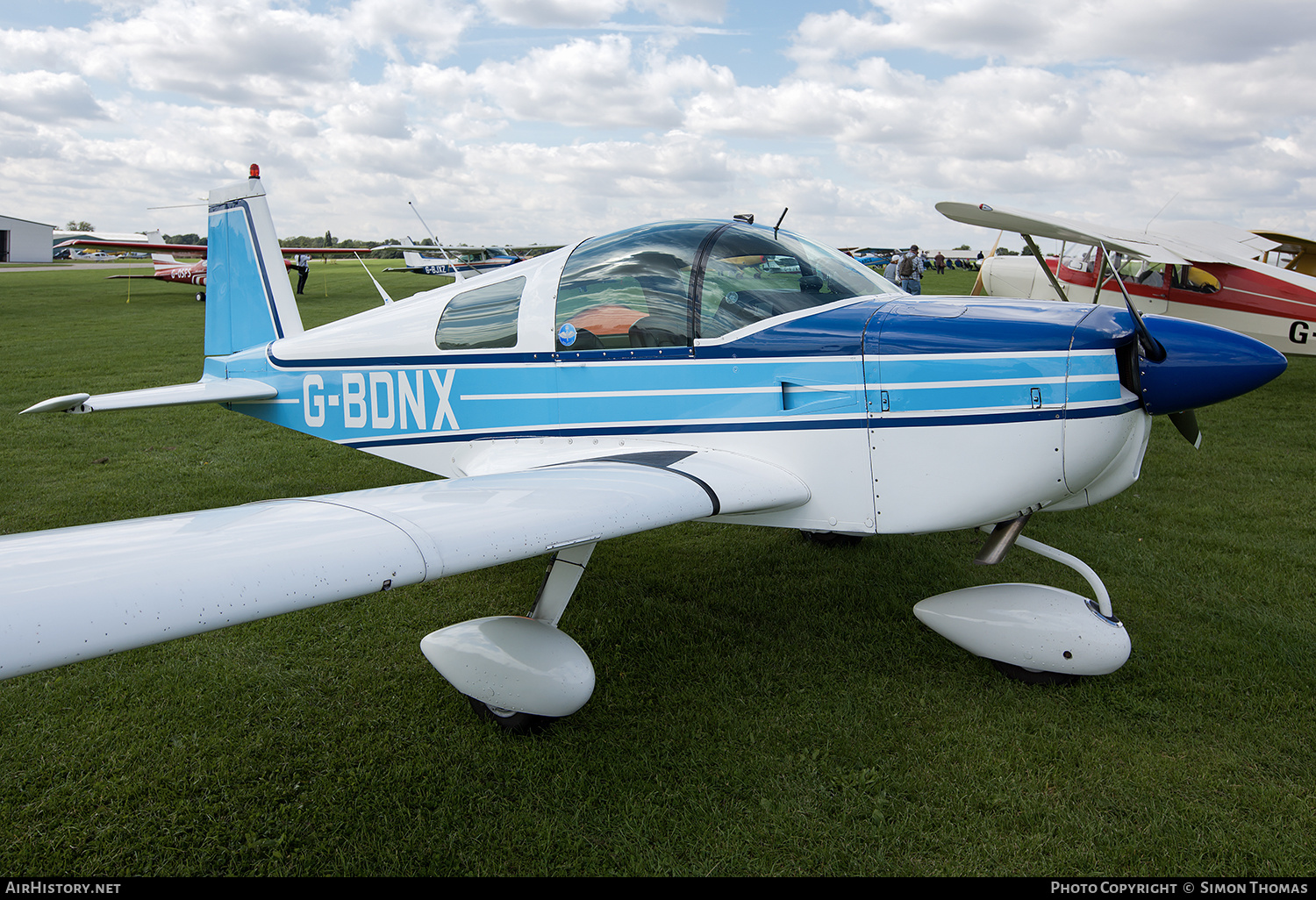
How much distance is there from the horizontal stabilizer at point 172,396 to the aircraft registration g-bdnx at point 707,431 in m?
1.25

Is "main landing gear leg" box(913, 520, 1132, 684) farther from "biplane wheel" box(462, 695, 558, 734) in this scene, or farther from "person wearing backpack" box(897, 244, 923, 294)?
"person wearing backpack" box(897, 244, 923, 294)

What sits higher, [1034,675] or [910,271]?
[910,271]

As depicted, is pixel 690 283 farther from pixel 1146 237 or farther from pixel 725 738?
pixel 1146 237

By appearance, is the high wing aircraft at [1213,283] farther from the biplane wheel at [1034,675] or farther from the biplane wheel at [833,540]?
the biplane wheel at [1034,675]

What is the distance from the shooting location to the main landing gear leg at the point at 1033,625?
330 cm

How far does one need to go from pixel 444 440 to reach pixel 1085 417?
314 centimetres

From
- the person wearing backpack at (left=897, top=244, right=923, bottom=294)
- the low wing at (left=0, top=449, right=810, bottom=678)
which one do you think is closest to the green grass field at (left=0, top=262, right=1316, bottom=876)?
the low wing at (left=0, top=449, right=810, bottom=678)

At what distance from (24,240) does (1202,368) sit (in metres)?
81.6

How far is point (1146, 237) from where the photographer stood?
10.6m

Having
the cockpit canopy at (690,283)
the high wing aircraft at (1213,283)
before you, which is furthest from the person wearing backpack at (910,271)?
the cockpit canopy at (690,283)

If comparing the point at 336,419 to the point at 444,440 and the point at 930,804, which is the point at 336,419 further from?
the point at 930,804

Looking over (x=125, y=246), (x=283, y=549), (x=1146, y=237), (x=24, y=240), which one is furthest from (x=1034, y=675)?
(x=24, y=240)

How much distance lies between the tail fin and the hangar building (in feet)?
232

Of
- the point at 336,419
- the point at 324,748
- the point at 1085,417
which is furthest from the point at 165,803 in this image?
the point at 1085,417
